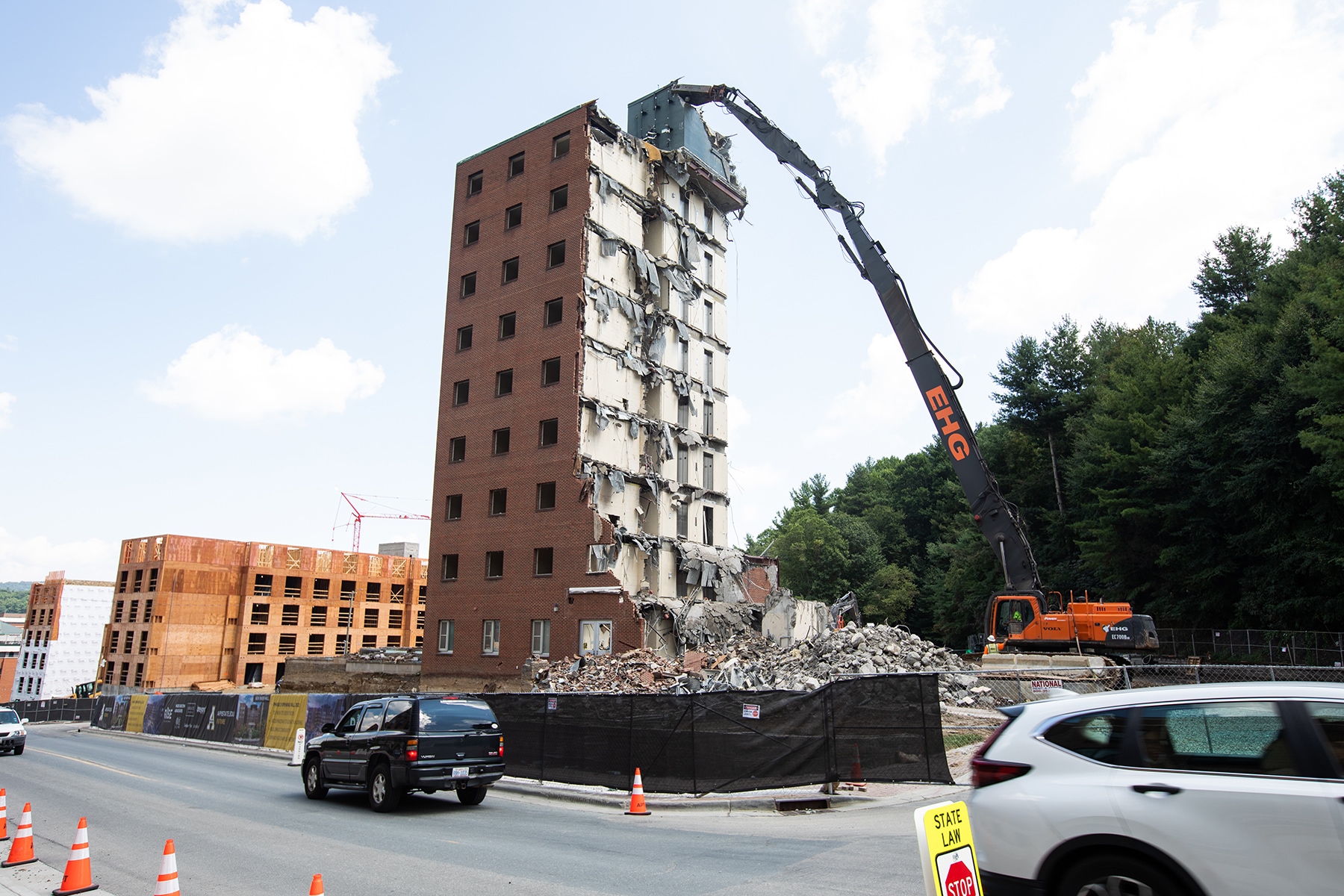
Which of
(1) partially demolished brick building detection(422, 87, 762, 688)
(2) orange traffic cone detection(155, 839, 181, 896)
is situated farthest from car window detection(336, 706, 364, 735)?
(1) partially demolished brick building detection(422, 87, 762, 688)

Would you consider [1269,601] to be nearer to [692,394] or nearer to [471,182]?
[692,394]

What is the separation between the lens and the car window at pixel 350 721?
14891 millimetres

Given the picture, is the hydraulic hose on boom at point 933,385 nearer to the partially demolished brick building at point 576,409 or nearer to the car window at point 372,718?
the partially demolished brick building at point 576,409

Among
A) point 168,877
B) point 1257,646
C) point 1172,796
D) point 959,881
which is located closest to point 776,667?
point 1257,646

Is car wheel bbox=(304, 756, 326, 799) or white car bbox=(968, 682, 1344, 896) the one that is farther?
car wheel bbox=(304, 756, 326, 799)

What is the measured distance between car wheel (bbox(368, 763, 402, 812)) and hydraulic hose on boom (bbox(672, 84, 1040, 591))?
1792 cm

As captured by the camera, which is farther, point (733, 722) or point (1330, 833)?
point (733, 722)

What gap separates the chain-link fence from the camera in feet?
98.1

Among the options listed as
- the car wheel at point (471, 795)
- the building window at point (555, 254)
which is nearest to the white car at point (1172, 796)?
the car wheel at point (471, 795)

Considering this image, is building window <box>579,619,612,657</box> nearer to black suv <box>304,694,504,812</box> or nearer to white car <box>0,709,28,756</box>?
white car <box>0,709,28,756</box>

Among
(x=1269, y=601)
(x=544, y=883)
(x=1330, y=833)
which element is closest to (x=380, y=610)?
(x=1269, y=601)

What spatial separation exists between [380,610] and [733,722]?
81296mm

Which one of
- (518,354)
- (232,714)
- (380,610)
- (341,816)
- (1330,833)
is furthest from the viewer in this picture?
(380,610)

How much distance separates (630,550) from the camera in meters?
38.0
